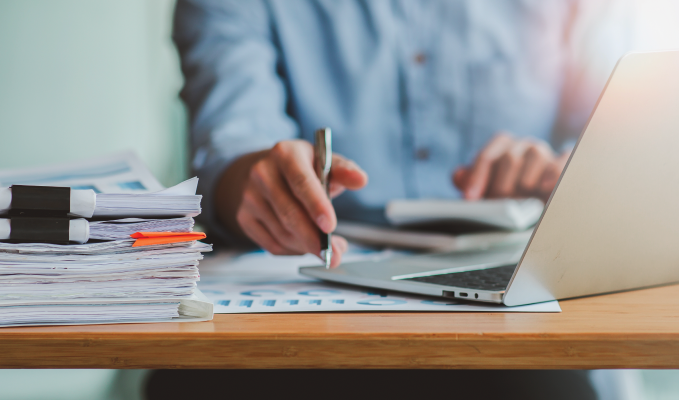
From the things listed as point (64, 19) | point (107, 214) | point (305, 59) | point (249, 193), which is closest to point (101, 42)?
point (64, 19)

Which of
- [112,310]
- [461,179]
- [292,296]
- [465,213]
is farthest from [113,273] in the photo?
[461,179]

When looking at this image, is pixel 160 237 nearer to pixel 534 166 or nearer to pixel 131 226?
pixel 131 226

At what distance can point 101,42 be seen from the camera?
7.02 feet

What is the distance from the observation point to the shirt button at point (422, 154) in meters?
1.25

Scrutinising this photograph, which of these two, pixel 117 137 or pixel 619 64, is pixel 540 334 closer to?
pixel 619 64

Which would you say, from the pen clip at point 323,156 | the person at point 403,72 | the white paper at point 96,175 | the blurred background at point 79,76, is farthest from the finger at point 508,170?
the blurred background at point 79,76

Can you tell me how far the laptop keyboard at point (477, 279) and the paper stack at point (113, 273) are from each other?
18cm

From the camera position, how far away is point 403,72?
1.26 meters

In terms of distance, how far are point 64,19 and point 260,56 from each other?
1.38m

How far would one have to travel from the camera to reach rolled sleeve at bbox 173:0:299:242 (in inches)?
39.6

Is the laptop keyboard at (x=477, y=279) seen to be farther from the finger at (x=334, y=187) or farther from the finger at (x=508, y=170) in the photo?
the finger at (x=508, y=170)

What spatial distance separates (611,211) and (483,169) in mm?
592

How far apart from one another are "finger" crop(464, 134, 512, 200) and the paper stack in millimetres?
670

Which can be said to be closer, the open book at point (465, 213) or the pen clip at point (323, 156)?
the pen clip at point (323, 156)
